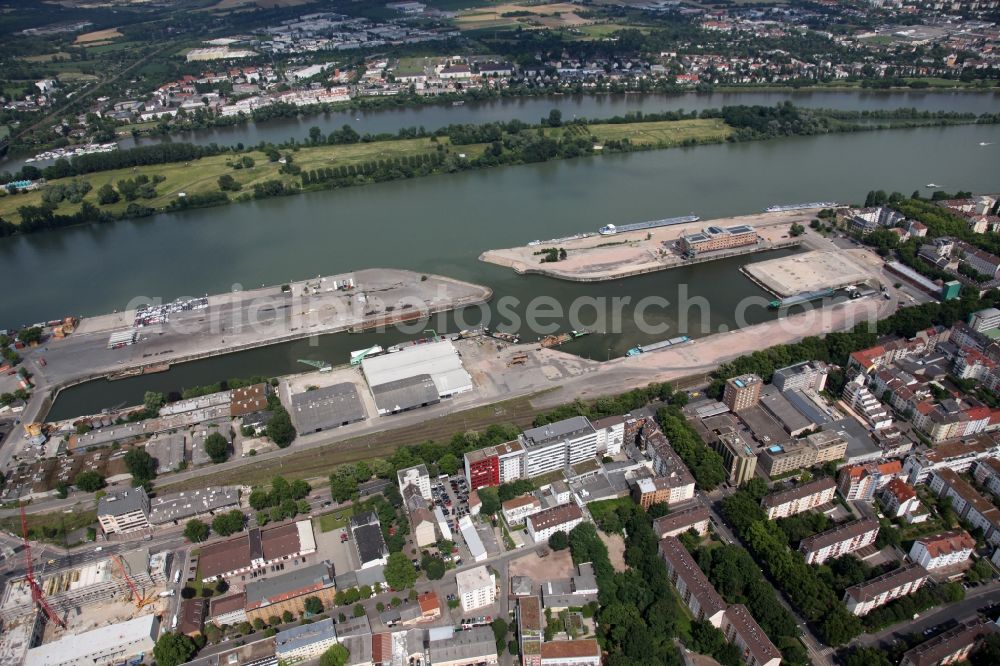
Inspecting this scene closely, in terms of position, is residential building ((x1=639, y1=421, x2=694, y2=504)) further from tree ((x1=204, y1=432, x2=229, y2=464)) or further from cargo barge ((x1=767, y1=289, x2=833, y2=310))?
tree ((x1=204, y1=432, x2=229, y2=464))

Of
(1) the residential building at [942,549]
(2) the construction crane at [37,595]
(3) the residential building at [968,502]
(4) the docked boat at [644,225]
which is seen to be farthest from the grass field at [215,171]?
(1) the residential building at [942,549]

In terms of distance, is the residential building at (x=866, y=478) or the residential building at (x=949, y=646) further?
the residential building at (x=866, y=478)

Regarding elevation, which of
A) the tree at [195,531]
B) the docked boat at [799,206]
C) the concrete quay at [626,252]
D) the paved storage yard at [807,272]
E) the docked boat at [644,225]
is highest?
the docked boat at [644,225]

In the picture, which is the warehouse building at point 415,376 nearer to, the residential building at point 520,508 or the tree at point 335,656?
the residential building at point 520,508

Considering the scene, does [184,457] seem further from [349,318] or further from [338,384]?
[349,318]

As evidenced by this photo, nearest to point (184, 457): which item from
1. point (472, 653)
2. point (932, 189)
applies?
point (472, 653)

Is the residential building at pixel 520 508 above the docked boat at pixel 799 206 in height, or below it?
below

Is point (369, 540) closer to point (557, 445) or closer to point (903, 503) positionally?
point (557, 445)

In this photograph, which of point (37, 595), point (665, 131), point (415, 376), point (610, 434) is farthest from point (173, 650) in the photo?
point (665, 131)

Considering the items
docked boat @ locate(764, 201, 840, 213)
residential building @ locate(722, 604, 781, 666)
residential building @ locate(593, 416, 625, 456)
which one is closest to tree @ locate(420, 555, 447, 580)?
residential building @ locate(593, 416, 625, 456)
